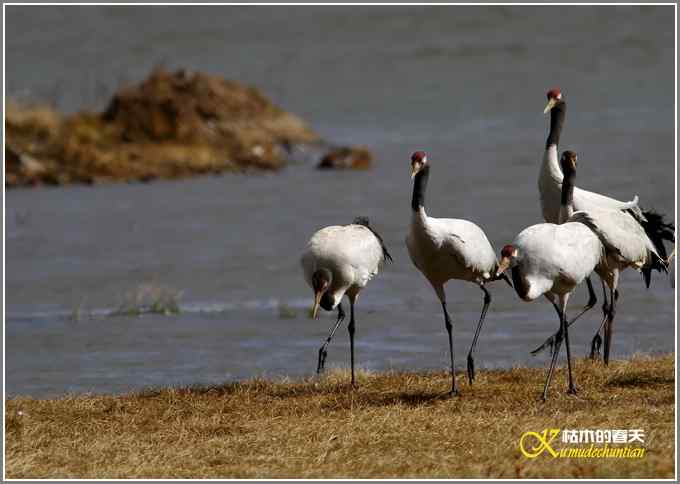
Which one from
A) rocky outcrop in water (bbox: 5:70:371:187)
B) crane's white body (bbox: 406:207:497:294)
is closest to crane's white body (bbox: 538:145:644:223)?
crane's white body (bbox: 406:207:497:294)

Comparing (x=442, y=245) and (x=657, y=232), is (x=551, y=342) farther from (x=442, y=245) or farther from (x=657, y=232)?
(x=442, y=245)

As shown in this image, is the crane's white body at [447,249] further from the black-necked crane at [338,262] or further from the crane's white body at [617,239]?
the crane's white body at [617,239]

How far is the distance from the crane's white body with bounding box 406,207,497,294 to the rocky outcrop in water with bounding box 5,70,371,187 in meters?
12.8

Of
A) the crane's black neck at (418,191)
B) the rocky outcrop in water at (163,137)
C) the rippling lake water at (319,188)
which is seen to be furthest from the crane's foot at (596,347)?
the rocky outcrop in water at (163,137)

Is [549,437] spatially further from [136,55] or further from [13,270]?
[136,55]

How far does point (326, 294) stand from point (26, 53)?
78.3ft

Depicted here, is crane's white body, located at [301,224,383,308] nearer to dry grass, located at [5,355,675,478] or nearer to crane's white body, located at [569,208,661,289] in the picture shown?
dry grass, located at [5,355,675,478]

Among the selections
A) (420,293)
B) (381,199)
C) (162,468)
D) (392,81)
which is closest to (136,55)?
(392,81)

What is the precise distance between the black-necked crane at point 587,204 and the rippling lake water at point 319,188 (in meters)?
0.96

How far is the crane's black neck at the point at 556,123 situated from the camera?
957cm

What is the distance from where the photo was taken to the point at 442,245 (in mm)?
8133

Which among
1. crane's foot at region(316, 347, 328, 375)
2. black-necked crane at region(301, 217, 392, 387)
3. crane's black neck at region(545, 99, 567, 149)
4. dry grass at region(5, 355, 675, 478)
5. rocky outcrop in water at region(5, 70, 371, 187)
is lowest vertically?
dry grass at region(5, 355, 675, 478)

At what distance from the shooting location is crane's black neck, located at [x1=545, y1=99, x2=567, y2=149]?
31.4 feet

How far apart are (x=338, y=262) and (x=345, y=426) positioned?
1.54m
